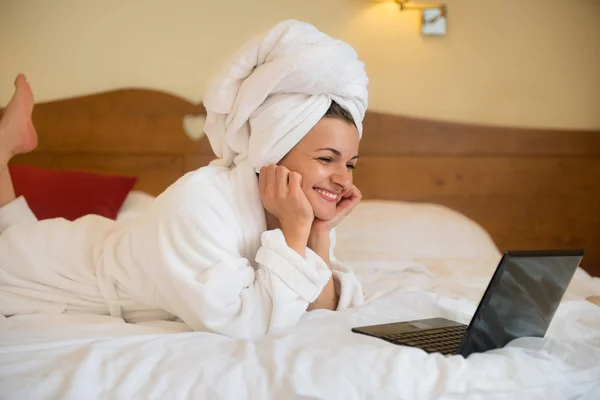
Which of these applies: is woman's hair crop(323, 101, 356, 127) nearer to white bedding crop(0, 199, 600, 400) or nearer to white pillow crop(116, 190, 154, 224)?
white bedding crop(0, 199, 600, 400)

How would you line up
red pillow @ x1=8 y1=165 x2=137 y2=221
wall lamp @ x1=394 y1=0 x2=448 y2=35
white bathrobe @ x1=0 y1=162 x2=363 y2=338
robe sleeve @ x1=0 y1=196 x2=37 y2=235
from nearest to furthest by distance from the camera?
white bathrobe @ x1=0 y1=162 x2=363 y2=338, robe sleeve @ x1=0 y1=196 x2=37 y2=235, red pillow @ x1=8 y1=165 x2=137 y2=221, wall lamp @ x1=394 y1=0 x2=448 y2=35

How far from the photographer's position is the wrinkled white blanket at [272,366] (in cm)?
77

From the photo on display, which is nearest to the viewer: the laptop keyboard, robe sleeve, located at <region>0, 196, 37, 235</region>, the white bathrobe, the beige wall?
the laptop keyboard

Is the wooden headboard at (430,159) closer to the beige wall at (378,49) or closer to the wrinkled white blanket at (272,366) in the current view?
the beige wall at (378,49)

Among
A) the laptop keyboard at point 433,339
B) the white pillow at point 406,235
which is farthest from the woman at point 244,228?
the white pillow at point 406,235

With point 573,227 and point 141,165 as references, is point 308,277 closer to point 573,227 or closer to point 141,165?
point 141,165

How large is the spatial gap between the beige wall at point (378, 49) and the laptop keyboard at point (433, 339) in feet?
5.01

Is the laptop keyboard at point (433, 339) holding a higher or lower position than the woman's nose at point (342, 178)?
lower

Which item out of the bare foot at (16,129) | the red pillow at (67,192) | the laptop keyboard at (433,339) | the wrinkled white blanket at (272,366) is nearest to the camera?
the wrinkled white blanket at (272,366)

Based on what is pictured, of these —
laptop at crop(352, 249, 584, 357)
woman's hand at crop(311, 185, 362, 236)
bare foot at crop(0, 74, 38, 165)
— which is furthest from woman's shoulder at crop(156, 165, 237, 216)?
bare foot at crop(0, 74, 38, 165)

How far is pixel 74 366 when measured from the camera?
2.66 ft

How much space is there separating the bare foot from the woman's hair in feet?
2.60

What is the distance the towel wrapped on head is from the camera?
1.18 metres

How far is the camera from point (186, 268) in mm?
1047
